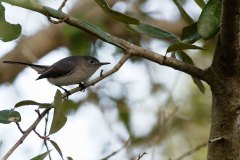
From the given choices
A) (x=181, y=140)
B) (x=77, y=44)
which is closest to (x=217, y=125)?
(x=77, y=44)

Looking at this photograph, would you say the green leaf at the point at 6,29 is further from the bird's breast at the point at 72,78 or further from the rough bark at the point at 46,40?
the rough bark at the point at 46,40

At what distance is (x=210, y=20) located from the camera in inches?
Answer: 67.2

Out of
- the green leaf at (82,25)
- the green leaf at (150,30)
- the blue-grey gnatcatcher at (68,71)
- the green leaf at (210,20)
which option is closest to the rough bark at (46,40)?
the blue-grey gnatcatcher at (68,71)

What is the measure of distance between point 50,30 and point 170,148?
3.73 feet

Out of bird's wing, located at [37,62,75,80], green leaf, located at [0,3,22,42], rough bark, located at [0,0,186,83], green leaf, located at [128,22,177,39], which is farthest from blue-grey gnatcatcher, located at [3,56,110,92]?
green leaf, located at [0,3,22,42]

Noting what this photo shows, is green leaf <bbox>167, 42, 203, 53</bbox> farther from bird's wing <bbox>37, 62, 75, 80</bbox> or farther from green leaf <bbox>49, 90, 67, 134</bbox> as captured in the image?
bird's wing <bbox>37, 62, 75, 80</bbox>

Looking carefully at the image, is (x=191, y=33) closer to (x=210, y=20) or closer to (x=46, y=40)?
(x=210, y=20)

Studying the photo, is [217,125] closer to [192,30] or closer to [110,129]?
[192,30]

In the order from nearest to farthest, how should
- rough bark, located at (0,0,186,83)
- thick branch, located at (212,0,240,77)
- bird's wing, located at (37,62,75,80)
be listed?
1. thick branch, located at (212,0,240,77)
2. bird's wing, located at (37,62,75,80)
3. rough bark, located at (0,0,186,83)

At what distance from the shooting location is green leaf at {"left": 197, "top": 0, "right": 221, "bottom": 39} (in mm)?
1697

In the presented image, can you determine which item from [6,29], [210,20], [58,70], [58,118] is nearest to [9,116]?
[58,118]

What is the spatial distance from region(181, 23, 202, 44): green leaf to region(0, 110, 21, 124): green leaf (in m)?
0.56

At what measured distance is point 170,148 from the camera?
3.88m

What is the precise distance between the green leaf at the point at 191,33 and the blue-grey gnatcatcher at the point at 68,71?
1439 millimetres
